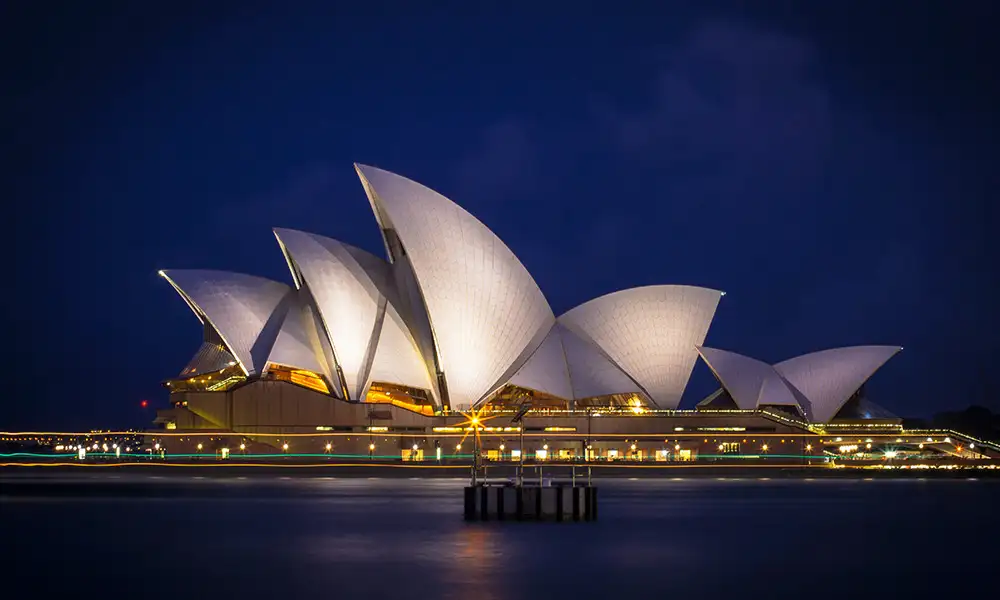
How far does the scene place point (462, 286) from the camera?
7200 centimetres

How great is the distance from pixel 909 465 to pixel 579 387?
21796 millimetres

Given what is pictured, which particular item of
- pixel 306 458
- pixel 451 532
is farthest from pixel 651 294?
pixel 451 532

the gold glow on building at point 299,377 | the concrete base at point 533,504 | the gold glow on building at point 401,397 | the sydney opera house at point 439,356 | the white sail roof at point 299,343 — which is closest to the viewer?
the concrete base at point 533,504

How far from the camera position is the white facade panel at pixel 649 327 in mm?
83125

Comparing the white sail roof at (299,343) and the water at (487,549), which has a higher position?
the white sail roof at (299,343)

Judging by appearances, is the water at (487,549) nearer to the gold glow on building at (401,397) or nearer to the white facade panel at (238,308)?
the white facade panel at (238,308)

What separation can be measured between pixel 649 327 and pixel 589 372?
17.5 ft

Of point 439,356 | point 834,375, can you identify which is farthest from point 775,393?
point 439,356

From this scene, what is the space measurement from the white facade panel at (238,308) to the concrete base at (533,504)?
4621 centimetres

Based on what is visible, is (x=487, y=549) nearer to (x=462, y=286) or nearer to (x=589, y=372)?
(x=462, y=286)

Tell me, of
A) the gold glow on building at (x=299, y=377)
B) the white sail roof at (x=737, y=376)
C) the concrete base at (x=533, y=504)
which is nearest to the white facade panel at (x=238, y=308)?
the gold glow on building at (x=299, y=377)

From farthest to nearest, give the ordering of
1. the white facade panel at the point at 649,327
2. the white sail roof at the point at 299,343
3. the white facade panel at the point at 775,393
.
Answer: the white facade panel at the point at 775,393 < the white facade panel at the point at 649,327 < the white sail roof at the point at 299,343

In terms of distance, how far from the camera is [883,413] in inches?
3903

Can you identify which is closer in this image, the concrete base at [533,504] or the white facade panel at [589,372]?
the concrete base at [533,504]
